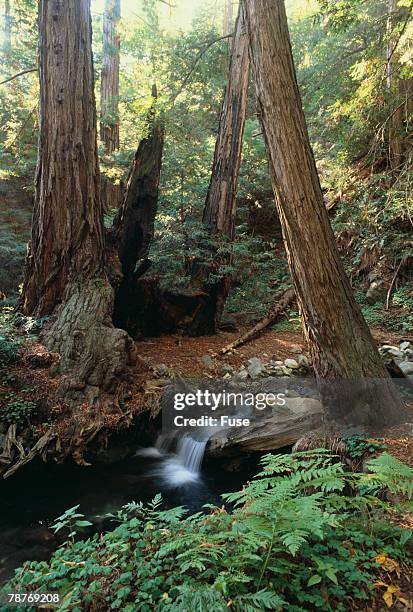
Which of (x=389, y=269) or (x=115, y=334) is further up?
(x=389, y=269)

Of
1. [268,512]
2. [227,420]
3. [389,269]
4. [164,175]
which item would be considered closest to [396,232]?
[389,269]

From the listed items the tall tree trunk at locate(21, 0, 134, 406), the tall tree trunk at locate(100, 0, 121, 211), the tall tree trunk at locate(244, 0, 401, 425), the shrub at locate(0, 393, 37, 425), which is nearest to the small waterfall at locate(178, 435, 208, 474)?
the tall tree trunk at locate(244, 0, 401, 425)

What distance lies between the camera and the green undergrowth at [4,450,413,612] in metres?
1.76

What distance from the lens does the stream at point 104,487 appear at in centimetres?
356

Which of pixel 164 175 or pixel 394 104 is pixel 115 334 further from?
pixel 394 104

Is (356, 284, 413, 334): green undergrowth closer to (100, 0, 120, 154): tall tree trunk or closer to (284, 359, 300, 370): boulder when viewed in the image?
(284, 359, 300, 370): boulder

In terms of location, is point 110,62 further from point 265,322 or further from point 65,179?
point 265,322

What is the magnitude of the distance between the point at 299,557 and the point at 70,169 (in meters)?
5.87

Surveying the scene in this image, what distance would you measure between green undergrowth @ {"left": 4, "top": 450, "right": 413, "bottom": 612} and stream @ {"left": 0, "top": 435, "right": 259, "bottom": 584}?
155 centimetres

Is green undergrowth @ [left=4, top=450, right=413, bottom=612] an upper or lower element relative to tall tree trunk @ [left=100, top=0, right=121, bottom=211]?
lower

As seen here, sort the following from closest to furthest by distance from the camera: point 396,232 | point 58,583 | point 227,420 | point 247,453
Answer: point 58,583
point 247,453
point 227,420
point 396,232

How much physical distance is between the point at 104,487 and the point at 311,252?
3395mm

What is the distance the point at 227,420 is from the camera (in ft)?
17.3

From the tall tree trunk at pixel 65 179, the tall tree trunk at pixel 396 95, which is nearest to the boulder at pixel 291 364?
the tall tree trunk at pixel 65 179
